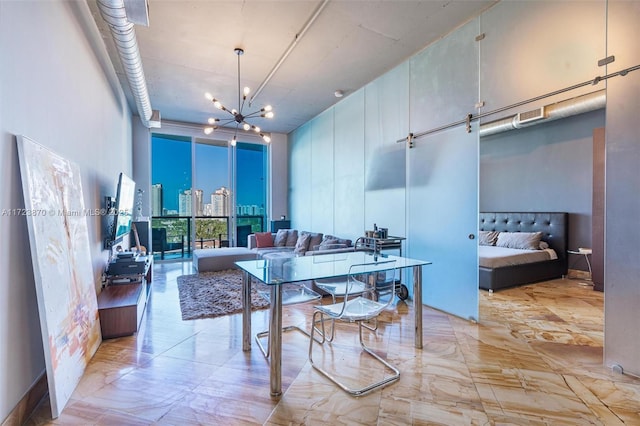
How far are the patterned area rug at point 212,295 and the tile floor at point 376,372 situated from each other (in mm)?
255

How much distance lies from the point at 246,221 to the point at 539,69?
22.0ft

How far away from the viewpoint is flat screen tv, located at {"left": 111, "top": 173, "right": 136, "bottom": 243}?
3.54 metres

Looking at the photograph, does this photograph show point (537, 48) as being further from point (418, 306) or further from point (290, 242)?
point (290, 242)

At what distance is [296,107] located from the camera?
233 inches

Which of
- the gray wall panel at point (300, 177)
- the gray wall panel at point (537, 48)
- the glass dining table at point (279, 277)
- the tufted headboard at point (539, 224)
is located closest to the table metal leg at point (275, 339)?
the glass dining table at point (279, 277)

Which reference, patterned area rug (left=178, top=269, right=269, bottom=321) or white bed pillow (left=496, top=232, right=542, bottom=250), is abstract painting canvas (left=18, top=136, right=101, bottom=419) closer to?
patterned area rug (left=178, top=269, right=269, bottom=321)

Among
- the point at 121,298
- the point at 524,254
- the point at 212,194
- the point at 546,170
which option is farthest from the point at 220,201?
the point at 546,170

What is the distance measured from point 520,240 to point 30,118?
639cm

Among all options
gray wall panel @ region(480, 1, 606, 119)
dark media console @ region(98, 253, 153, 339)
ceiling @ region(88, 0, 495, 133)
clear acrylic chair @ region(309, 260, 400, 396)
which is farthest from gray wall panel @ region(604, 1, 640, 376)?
dark media console @ region(98, 253, 153, 339)

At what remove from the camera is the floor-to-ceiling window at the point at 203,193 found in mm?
6953

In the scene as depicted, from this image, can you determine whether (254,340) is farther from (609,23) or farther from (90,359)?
(609,23)

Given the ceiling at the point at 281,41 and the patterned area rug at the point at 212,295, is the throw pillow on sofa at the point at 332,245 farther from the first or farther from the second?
the ceiling at the point at 281,41

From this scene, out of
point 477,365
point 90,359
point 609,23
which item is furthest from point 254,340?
point 609,23

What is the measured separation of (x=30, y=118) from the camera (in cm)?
184
